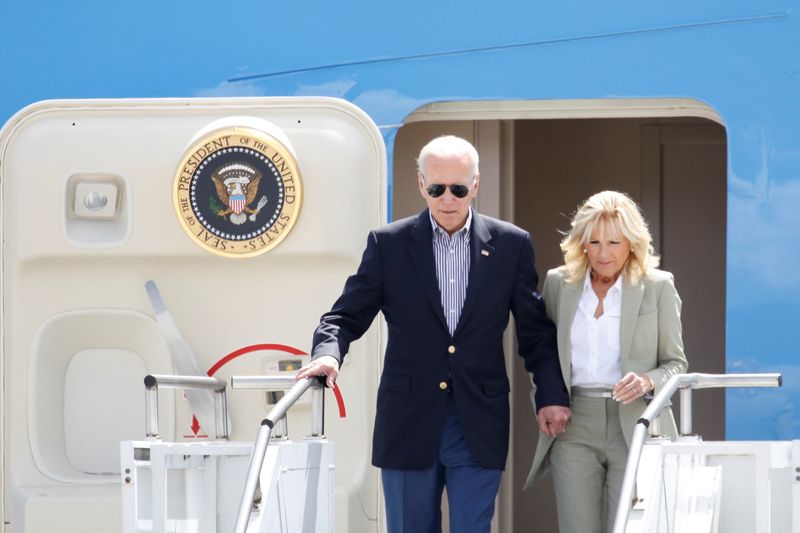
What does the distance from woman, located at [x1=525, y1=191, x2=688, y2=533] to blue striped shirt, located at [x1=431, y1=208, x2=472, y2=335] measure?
0.31 metres

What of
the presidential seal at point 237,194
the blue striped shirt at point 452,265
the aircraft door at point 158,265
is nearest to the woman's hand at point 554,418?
the blue striped shirt at point 452,265

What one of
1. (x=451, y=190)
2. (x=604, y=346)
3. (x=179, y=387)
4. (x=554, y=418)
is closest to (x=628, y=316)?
(x=604, y=346)

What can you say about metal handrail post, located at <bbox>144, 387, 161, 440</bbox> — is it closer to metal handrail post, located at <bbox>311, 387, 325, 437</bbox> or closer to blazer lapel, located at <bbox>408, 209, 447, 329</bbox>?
metal handrail post, located at <bbox>311, 387, 325, 437</bbox>

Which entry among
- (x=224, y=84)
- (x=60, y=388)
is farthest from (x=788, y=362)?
(x=60, y=388)

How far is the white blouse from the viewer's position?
3.98m

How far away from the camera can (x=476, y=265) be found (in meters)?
3.90

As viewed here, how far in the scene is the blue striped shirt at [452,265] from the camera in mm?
3920

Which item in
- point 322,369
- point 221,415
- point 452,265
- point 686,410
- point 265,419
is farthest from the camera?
point 221,415

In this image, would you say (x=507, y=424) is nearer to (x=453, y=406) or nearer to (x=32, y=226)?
(x=453, y=406)

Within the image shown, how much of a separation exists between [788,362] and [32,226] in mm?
2470

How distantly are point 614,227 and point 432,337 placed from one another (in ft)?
1.91

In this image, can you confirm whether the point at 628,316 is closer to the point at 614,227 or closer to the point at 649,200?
the point at 614,227

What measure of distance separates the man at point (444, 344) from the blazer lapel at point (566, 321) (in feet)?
0.14

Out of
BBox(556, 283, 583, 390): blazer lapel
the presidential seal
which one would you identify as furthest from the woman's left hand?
the presidential seal
